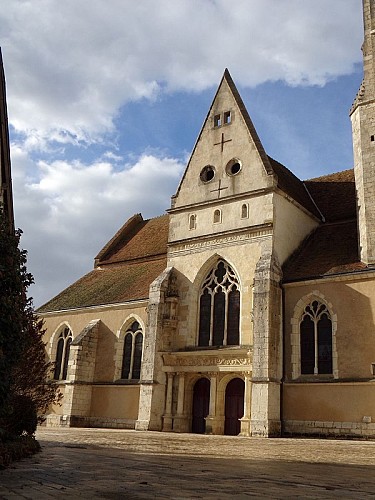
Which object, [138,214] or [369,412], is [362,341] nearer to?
[369,412]

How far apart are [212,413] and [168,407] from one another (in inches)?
90.9

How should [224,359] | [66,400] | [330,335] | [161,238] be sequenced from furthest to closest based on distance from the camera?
[161,238] → [66,400] → [224,359] → [330,335]

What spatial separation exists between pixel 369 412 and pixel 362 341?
2.61 meters

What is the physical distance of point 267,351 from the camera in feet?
67.6

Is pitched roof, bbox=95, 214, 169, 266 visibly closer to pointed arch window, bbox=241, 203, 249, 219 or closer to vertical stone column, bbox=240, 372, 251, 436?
pointed arch window, bbox=241, 203, 249, 219

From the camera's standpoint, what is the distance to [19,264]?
9555mm

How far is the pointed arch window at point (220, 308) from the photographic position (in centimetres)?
2364

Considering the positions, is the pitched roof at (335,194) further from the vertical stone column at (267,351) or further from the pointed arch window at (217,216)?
the vertical stone column at (267,351)

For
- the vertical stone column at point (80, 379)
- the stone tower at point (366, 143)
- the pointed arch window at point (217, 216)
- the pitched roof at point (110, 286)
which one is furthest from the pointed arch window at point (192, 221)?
the stone tower at point (366, 143)

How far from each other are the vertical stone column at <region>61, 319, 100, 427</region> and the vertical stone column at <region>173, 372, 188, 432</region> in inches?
237

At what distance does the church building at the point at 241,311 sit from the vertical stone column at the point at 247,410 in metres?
0.05

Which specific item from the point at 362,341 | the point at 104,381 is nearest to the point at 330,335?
the point at 362,341

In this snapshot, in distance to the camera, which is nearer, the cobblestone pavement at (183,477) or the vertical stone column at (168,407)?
the cobblestone pavement at (183,477)

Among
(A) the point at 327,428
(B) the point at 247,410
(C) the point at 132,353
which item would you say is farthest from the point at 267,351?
(C) the point at 132,353
